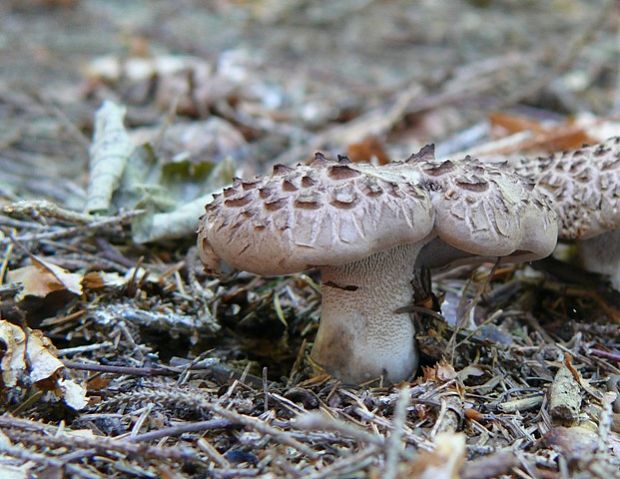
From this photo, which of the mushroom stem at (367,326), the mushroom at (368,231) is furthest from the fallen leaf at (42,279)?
the mushroom stem at (367,326)

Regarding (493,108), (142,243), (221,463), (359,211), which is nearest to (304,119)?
(493,108)

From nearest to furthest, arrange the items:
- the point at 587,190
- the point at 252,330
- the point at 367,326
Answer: the point at 367,326, the point at 587,190, the point at 252,330

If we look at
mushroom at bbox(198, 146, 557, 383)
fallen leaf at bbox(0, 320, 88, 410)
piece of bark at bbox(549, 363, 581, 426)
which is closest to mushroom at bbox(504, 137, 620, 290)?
mushroom at bbox(198, 146, 557, 383)

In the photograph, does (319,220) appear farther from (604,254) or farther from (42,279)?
(604,254)

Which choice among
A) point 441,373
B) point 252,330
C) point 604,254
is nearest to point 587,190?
point 604,254

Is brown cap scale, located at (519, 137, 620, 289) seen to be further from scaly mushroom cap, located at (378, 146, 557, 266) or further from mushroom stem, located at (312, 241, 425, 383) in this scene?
mushroom stem, located at (312, 241, 425, 383)

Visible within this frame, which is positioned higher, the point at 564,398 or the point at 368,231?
the point at 368,231

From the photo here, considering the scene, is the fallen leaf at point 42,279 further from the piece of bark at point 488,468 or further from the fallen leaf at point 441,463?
the piece of bark at point 488,468
